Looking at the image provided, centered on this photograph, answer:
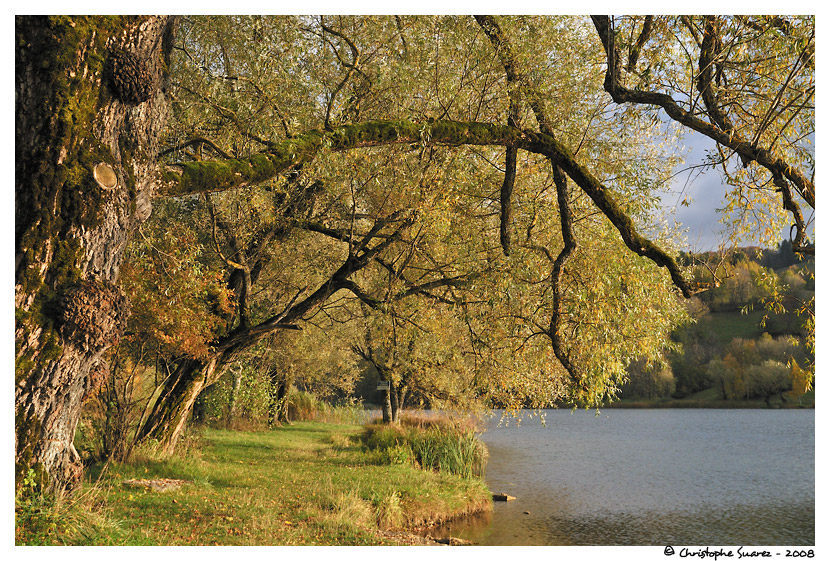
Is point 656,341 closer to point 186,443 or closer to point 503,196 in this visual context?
point 503,196

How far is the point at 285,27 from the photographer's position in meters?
9.93

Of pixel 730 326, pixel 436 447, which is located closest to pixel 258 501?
pixel 436 447

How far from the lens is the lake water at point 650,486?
14.4 metres

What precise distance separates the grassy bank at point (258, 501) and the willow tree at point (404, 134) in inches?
35.2

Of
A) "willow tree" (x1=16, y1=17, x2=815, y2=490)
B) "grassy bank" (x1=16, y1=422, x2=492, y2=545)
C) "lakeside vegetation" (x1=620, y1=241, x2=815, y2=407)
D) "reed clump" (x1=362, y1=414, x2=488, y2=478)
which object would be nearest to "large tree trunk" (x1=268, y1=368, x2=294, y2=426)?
"reed clump" (x1=362, y1=414, x2=488, y2=478)

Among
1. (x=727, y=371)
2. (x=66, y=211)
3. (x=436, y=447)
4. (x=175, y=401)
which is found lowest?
(x=436, y=447)

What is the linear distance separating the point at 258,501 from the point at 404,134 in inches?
268

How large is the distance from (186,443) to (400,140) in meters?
10.1

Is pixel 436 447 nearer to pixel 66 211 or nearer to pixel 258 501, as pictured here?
pixel 258 501

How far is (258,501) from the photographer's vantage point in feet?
33.3

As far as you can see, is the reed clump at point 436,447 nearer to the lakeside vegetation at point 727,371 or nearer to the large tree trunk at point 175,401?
the large tree trunk at point 175,401

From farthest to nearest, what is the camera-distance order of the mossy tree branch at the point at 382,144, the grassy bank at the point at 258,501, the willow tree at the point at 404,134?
the mossy tree branch at the point at 382,144, the grassy bank at the point at 258,501, the willow tree at the point at 404,134

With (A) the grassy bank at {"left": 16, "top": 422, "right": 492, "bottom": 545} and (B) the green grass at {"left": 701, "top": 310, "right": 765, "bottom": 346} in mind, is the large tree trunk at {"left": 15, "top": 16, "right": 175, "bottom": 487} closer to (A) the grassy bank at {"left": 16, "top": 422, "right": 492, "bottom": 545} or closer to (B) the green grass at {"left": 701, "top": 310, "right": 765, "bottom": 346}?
(A) the grassy bank at {"left": 16, "top": 422, "right": 492, "bottom": 545}

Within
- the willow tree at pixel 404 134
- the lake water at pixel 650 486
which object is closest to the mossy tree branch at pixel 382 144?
the willow tree at pixel 404 134
